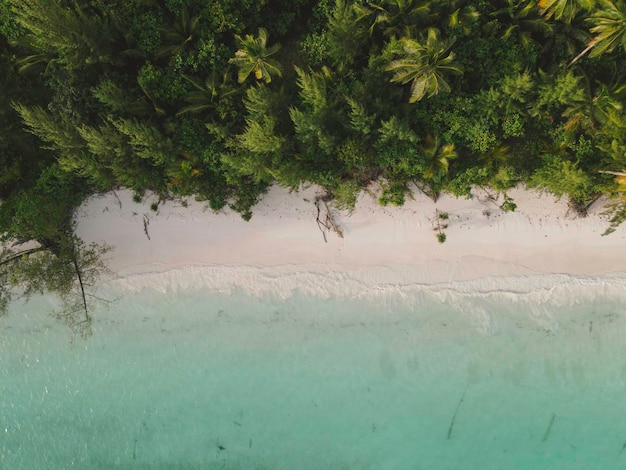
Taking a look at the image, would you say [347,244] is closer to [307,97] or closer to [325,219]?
[325,219]

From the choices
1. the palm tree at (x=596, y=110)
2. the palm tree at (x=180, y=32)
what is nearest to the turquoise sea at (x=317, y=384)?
the palm tree at (x=596, y=110)

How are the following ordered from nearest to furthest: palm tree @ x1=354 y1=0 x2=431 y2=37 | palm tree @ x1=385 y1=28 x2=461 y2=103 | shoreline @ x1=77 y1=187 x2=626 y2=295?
palm tree @ x1=385 y1=28 x2=461 y2=103 < palm tree @ x1=354 y1=0 x2=431 y2=37 < shoreline @ x1=77 y1=187 x2=626 y2=295

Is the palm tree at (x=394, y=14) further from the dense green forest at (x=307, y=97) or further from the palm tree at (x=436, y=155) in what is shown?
the palm tree at (x=436, y=155)

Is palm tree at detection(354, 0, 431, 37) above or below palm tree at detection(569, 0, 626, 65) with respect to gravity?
above

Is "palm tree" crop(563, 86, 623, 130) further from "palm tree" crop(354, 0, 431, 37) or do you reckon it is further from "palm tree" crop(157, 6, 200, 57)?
"palm tree" crop(157, 6, 200, 57)

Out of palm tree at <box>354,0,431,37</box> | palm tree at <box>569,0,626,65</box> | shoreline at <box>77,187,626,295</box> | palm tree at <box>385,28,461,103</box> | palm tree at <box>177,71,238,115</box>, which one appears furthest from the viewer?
shoreline at <box>77,187,626,295</box>

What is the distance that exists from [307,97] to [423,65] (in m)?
2.02

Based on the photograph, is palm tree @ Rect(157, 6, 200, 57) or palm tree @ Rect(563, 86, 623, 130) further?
palm tree @ Rect(157, 6, 200, 57)

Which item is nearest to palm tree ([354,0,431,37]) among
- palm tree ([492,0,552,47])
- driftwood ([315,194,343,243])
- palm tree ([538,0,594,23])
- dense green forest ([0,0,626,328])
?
dense green forest ([0,0,626,328])

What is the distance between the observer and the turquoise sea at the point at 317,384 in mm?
9773

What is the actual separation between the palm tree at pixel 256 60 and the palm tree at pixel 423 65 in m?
2.08

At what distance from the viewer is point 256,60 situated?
7934 millimetres

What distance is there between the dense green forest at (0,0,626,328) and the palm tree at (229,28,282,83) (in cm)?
3

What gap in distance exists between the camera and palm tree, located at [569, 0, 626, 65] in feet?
23.1
